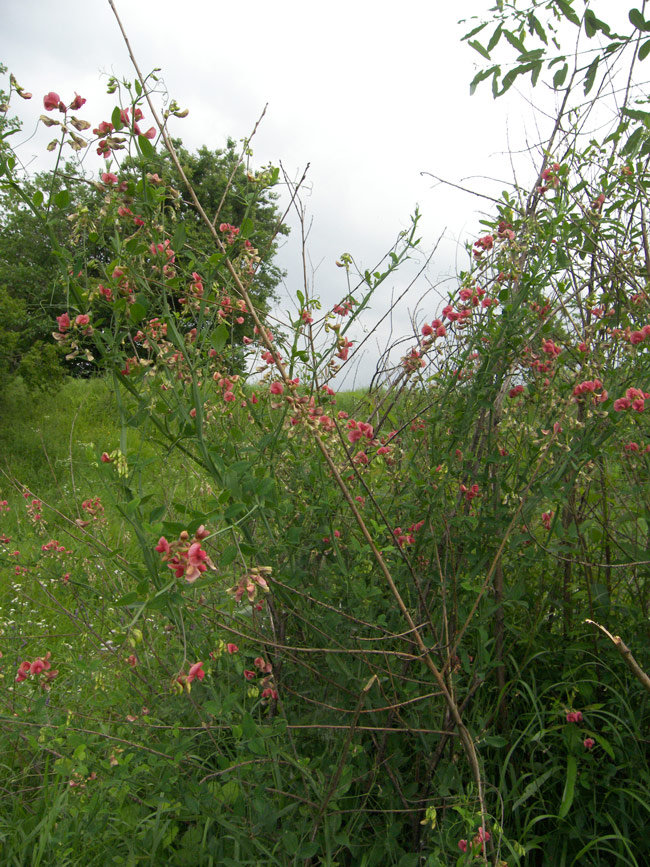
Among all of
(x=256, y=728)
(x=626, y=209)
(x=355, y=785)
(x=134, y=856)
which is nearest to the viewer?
(x=256, y=728)

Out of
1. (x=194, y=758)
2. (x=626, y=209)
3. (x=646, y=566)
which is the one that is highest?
(x=626, y=209)

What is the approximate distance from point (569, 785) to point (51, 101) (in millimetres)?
2192

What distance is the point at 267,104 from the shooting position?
1.83 metres

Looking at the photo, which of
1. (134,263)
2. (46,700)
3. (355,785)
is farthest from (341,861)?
(134,263)

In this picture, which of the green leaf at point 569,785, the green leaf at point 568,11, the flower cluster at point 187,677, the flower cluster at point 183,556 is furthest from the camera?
the green leaf at point 568,11

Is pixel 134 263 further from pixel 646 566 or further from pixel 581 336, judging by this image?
pixel 646 566

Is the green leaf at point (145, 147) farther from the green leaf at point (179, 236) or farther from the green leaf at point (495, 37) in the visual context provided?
the green leaf at point (495, 37)

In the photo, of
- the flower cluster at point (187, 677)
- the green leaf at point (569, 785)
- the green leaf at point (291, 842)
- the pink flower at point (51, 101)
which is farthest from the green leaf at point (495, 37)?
the green leaf at point (291, 842)

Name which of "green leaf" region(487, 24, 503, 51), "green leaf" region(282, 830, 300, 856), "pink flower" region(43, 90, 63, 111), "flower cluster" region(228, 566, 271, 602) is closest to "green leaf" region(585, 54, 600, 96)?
"green leaf" region(487, 24, 503, 51)

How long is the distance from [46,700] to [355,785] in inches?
46.5

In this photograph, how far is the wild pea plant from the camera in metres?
1.54

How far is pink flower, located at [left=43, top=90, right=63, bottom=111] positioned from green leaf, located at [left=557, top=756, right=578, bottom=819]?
215 centimetres

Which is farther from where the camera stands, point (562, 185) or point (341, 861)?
point (562, 185)

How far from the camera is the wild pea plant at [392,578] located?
154cm
